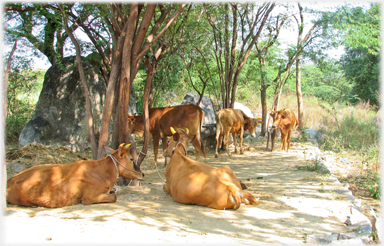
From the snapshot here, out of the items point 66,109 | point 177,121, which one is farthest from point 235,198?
point 66,109

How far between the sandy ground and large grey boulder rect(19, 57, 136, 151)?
5.40 metres

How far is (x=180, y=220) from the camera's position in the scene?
485 centimetres

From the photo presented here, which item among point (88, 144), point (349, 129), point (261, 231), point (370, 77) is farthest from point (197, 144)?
point (370, 77)

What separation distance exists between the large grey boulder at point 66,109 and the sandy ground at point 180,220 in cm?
540

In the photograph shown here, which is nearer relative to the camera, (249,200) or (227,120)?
(249,200)

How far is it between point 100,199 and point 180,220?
64.1 inches

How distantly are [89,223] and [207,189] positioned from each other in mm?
1961

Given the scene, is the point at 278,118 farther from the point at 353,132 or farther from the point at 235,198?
the point at 235,198

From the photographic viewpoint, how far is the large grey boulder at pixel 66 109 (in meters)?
11.5

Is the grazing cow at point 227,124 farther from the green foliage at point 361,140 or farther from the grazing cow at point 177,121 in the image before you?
the green foliage at point 361,140

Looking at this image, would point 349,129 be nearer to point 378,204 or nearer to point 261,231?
point 378,204

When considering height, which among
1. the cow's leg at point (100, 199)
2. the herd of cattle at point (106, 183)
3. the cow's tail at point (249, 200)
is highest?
the herd of cattle at point (106, 183)

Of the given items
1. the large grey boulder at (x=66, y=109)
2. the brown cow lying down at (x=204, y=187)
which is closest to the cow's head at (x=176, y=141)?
the brown cow lying down at (x=204, y=187)

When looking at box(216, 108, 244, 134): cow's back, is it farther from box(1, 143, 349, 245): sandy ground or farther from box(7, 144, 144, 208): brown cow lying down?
box(7, 144, 144, 208): brown cow lying down
